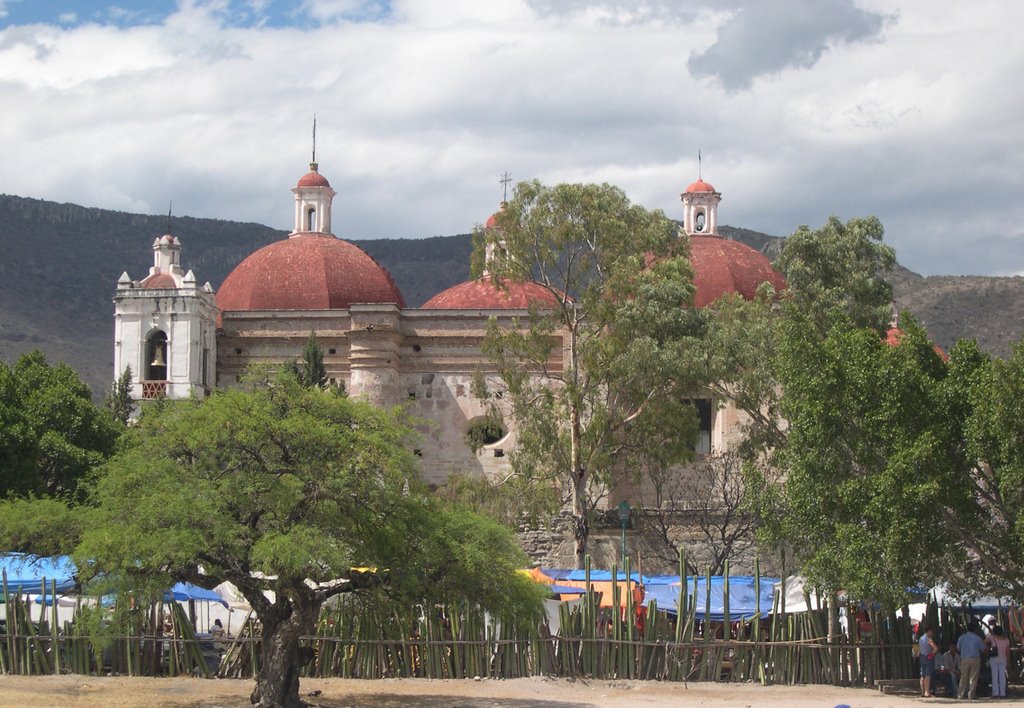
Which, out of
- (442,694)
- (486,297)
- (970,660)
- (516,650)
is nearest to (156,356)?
(486,297)

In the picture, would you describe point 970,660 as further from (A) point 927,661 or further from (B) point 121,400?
(B) point 121,400

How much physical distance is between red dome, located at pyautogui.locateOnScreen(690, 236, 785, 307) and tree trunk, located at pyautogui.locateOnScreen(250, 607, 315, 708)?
24.4 meters

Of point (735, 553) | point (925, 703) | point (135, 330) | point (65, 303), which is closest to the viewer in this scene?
point (925, 703)

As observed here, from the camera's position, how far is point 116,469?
1861 cm

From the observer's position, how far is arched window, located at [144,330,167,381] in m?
41.2

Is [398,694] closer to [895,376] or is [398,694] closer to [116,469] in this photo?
[116,469]

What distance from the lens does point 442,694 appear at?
20516mm

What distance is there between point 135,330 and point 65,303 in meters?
49.2

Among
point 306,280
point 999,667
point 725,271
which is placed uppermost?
point 725,271

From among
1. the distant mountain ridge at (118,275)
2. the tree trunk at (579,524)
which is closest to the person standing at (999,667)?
the tree trunk at (579,524)

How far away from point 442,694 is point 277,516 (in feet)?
12.8

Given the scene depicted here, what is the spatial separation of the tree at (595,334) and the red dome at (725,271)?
8.31m

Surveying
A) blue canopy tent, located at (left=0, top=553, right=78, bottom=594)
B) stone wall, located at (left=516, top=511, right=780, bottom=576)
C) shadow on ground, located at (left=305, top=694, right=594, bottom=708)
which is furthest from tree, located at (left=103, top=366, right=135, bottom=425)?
shadow on ground, located at (left=305, top=694, right=594, bottom=708)

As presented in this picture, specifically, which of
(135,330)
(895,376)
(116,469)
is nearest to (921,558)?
(895,376)
